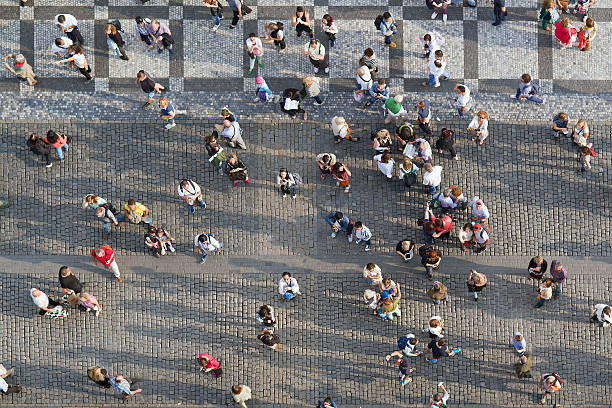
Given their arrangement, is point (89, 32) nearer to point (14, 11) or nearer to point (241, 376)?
point (14, 11)

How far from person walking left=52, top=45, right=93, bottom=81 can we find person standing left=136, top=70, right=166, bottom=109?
4.42 feet

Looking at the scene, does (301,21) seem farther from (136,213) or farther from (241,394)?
(241,394)

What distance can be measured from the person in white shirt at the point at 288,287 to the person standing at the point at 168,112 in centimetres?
516

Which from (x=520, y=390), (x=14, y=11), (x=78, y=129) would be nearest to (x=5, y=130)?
(x=78, y=129)

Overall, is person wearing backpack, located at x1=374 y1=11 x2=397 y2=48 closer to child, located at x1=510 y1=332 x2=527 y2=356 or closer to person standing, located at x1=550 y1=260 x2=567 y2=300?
person standing, located at x1=550 y1=260 x2=567 y2=300

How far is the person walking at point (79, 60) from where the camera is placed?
19.2 meters

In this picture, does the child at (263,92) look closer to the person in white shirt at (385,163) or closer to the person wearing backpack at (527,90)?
the person in white shirt at (385,163)

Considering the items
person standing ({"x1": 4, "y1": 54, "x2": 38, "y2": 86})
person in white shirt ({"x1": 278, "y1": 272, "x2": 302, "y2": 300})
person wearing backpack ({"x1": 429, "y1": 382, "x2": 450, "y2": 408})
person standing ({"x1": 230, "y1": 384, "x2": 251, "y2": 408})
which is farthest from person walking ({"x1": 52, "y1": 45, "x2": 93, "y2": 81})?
person wearing backpack ({"x1": 429, "y1": 382, "x2": 450, "y2": 408})

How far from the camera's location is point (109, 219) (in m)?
18.8

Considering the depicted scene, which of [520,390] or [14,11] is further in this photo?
[14,11]

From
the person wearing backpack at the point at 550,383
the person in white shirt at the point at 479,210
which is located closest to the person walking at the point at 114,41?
the person in white shirt at the point at 479,210

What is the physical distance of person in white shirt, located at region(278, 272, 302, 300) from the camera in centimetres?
1775

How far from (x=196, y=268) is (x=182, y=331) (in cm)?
162

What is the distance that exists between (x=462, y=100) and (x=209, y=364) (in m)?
9.09
